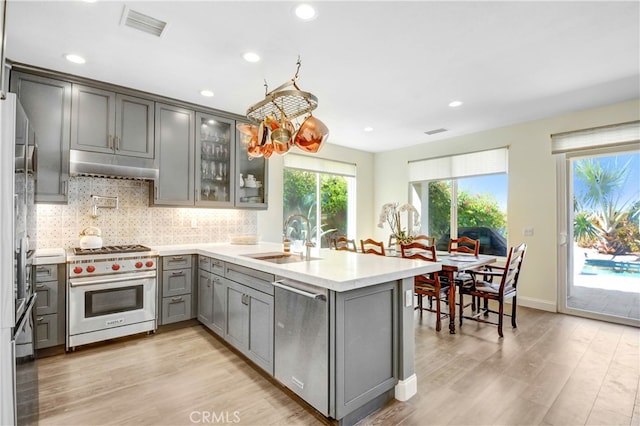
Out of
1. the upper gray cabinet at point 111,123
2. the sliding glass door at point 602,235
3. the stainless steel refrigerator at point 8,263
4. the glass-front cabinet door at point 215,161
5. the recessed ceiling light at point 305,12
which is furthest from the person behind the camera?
the glass-front cabinet door at point 215,161

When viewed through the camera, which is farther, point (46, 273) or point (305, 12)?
point (46, 273)

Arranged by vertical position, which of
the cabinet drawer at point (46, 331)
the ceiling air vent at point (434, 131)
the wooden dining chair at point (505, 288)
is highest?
the ceiling air vent at point (434, 131)

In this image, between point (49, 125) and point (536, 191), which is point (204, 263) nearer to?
point (49, 125)

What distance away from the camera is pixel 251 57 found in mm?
2770

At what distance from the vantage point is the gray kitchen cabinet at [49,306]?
2764mm

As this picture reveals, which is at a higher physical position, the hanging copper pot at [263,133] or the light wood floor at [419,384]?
the hanging copper pot at [263,133]

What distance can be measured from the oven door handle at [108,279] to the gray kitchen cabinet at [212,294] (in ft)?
1.65

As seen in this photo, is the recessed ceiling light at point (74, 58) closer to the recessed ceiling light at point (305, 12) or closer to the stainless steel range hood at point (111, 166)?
the stainless steel range hood at point (111, 166)

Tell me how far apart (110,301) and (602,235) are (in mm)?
5762

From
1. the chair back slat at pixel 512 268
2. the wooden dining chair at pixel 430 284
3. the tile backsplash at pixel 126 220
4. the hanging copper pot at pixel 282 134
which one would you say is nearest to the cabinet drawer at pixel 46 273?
the tile backsplash at pixel 126 220

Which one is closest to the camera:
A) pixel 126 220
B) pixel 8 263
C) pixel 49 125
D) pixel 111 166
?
pixel 8 263

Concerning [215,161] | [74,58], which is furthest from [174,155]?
→ [74,58]

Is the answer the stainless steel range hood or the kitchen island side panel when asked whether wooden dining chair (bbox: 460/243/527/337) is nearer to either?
the kitchen island side panel

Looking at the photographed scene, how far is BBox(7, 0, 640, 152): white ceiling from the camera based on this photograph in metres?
2.15
